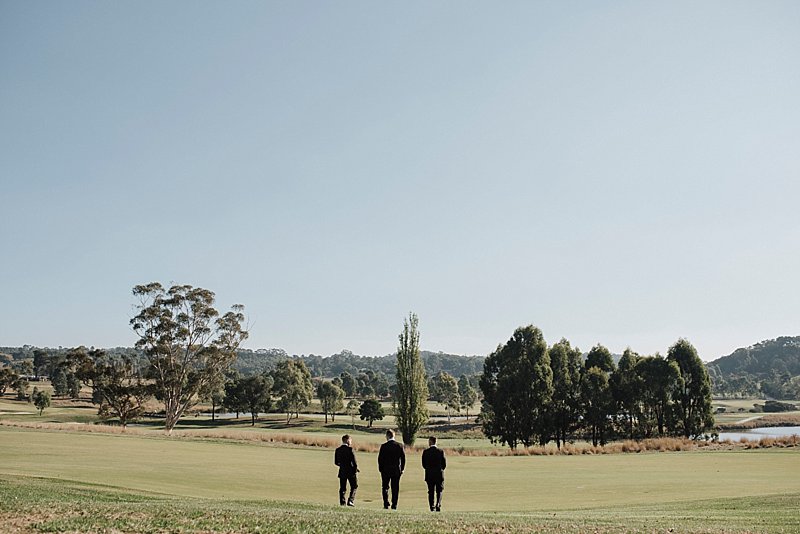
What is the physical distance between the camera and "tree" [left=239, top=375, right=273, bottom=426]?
101625mm

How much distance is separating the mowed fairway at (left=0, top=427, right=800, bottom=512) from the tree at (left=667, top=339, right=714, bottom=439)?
20.9 metres

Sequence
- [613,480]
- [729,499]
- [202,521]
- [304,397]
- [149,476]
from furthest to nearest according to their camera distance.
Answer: [304,397], [613,480], [149,476], [729,499], [202,521]

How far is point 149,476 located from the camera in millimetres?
23391

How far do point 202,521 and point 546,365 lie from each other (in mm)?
49995

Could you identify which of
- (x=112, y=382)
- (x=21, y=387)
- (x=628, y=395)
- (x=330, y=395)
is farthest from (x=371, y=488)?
(x=21, y=387)

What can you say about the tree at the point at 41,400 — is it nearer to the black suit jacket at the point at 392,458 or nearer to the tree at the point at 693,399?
the tree at the point at 693,399

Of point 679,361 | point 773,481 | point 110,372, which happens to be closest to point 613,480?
point 773,481

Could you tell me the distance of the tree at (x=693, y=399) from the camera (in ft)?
189

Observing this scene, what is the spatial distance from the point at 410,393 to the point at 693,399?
85.4ft

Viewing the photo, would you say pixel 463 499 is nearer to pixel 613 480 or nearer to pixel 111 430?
pixel 613 480

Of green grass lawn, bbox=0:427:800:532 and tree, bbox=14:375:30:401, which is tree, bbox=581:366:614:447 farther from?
tree, bbox=14:375:30:401

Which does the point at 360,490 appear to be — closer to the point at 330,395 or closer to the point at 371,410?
the point at 371,410

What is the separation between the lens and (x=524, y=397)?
190ft

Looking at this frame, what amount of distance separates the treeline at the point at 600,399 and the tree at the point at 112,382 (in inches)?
1698
